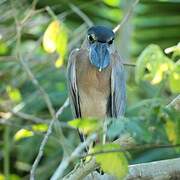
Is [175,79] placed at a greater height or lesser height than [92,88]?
greater

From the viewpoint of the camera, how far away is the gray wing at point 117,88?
374 cm

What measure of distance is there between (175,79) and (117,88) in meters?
1.18

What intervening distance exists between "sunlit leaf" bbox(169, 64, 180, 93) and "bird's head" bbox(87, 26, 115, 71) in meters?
0.87

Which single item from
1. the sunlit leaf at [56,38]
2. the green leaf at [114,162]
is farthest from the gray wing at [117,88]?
the green leaf at [114,162]

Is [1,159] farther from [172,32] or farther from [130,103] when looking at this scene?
[172,32]

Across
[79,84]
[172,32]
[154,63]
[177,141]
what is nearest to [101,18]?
[172,32]

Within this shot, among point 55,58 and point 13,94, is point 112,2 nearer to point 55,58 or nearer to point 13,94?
point 55,58

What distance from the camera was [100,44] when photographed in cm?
350

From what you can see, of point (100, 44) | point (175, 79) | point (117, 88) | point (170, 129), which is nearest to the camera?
point (170, 129)

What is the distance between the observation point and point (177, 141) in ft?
6.38

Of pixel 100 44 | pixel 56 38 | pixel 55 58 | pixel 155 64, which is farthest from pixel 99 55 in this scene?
pixel 55 58

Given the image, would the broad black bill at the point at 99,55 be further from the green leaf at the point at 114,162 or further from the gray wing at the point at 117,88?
the green leaf at the point at 114,162

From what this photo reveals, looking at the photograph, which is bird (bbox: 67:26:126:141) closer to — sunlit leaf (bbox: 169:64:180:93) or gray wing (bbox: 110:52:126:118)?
gray wing (bbox: 110:52:126:118)

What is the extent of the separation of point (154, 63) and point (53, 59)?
57.4 inches
